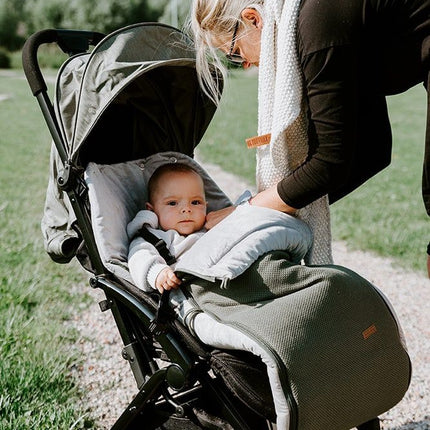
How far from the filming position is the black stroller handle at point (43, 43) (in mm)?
2666

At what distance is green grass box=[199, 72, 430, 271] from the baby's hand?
0.86m

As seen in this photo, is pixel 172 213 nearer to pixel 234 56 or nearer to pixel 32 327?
pixel 234 56

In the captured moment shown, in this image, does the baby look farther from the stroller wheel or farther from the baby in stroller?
the stroller wheel

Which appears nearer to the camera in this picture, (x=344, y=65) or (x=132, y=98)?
(x=344, y=65)

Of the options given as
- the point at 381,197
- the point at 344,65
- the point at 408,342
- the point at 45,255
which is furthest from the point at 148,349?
the point at 381,197

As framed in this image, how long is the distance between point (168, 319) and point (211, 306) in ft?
0.58

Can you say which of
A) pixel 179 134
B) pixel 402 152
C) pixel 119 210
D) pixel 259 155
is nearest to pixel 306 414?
pixel 259 155

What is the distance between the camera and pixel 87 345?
384cm

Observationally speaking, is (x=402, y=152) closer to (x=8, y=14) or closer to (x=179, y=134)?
(x=179, y=134)

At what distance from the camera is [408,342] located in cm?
397

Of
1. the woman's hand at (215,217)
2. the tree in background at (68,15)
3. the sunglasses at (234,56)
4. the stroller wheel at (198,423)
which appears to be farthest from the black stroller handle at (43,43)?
the tree in background at (68,15)

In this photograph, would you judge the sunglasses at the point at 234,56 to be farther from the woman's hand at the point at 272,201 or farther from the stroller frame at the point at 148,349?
the stroller frame at the point at 148,349

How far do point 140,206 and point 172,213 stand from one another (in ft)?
0.97

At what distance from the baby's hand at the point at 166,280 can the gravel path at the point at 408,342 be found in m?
1.05
